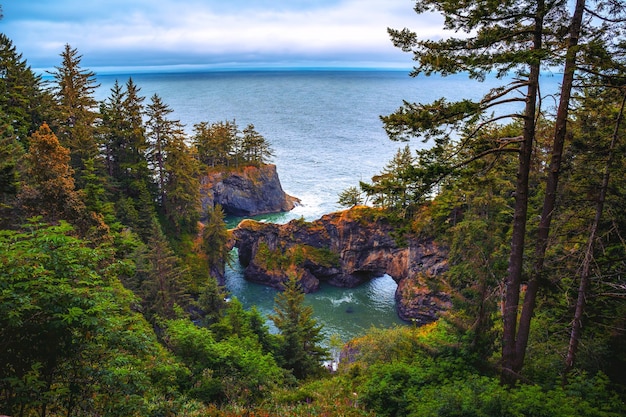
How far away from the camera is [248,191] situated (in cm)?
7050

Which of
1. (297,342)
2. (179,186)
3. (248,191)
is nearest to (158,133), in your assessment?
(179,186)

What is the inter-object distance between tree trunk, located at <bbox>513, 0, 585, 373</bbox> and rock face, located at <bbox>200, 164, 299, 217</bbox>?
59720 mm

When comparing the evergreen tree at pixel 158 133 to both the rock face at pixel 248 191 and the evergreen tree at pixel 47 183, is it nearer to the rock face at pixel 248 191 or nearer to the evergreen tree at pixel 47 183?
the evergreen tree at pixel 47 183

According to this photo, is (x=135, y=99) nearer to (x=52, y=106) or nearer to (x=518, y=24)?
(x=52, y=106)

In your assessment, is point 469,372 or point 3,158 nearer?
point 469,372

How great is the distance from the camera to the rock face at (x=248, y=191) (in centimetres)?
6831

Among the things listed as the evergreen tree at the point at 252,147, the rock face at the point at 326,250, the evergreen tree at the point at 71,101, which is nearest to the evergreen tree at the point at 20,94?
the evergreen tree at the point at 71,101

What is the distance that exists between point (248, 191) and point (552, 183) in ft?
206

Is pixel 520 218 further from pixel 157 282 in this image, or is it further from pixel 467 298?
pixel 157 282

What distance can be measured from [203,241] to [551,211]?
42066mm

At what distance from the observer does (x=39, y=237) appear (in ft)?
29.2

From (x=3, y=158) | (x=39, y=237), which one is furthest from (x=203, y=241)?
(x=39, y=237)

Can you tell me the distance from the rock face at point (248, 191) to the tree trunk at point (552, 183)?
59.7m

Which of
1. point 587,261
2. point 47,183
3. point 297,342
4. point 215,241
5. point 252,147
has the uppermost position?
point 587,261
